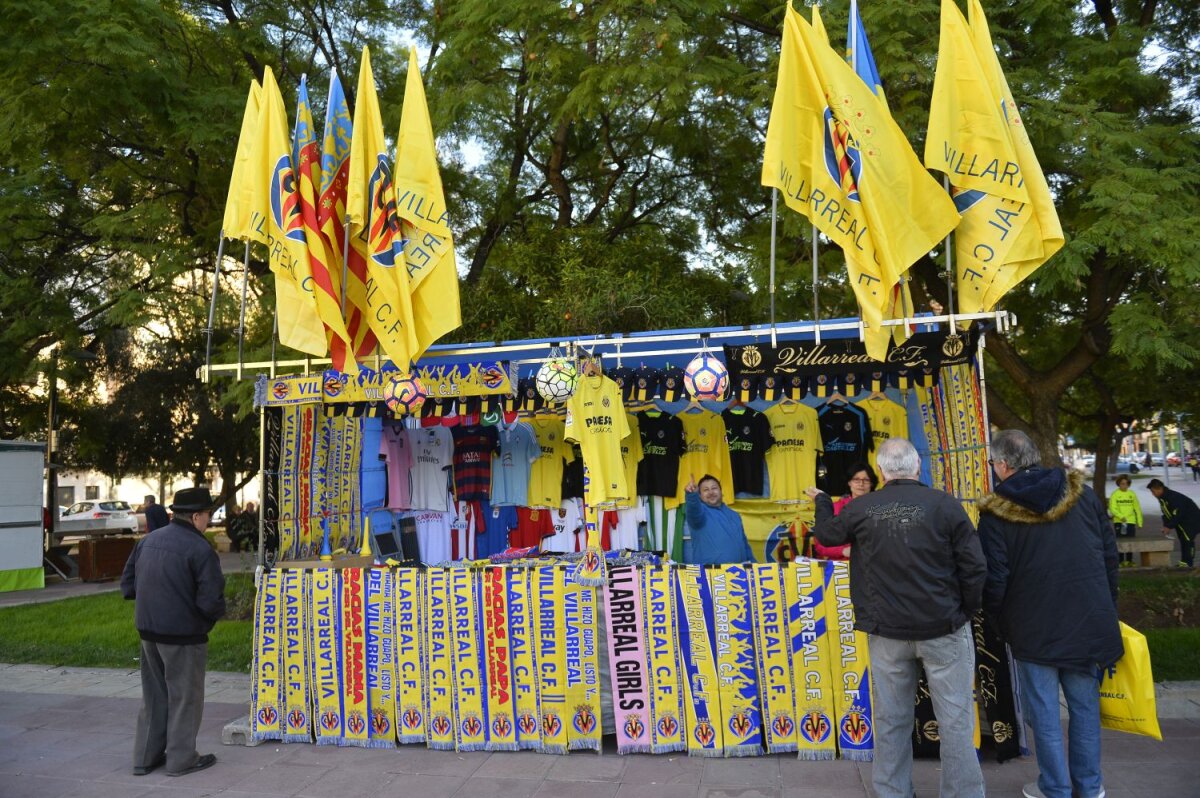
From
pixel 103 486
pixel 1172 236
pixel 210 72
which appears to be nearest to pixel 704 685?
→ pixel 1172 236

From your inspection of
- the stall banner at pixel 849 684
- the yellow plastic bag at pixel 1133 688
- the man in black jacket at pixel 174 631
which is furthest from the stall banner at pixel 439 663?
the yellow plastic bag at pixel 1133 688

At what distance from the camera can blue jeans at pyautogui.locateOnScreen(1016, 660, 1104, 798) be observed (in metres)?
4.40

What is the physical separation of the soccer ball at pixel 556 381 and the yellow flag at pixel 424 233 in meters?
0.84

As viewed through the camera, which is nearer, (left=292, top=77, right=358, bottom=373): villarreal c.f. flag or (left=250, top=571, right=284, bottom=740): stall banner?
(left=250, top=571, right=284, bottom=740): stall banner

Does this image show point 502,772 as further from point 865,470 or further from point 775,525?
point 775,525

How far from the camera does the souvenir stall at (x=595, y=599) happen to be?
18.7 feet

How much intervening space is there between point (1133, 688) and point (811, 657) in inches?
71.6

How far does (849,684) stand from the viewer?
5.57m

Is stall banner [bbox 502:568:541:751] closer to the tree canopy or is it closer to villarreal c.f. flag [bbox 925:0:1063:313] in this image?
the tree canopy

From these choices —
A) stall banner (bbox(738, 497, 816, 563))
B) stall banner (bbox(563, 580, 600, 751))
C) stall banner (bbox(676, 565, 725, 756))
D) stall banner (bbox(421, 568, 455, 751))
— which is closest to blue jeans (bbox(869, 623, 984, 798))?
stall banner (bbox(676, 565, 725, 756))

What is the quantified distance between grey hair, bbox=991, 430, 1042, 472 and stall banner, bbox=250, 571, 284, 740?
503cm

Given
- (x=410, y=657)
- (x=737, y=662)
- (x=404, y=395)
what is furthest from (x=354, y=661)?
(x=737, y=662)

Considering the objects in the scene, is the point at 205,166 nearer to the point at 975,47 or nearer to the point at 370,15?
the point at 370,15

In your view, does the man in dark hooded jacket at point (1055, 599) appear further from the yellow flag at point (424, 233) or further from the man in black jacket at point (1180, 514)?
the man in black jacket at point (1180, 514)
